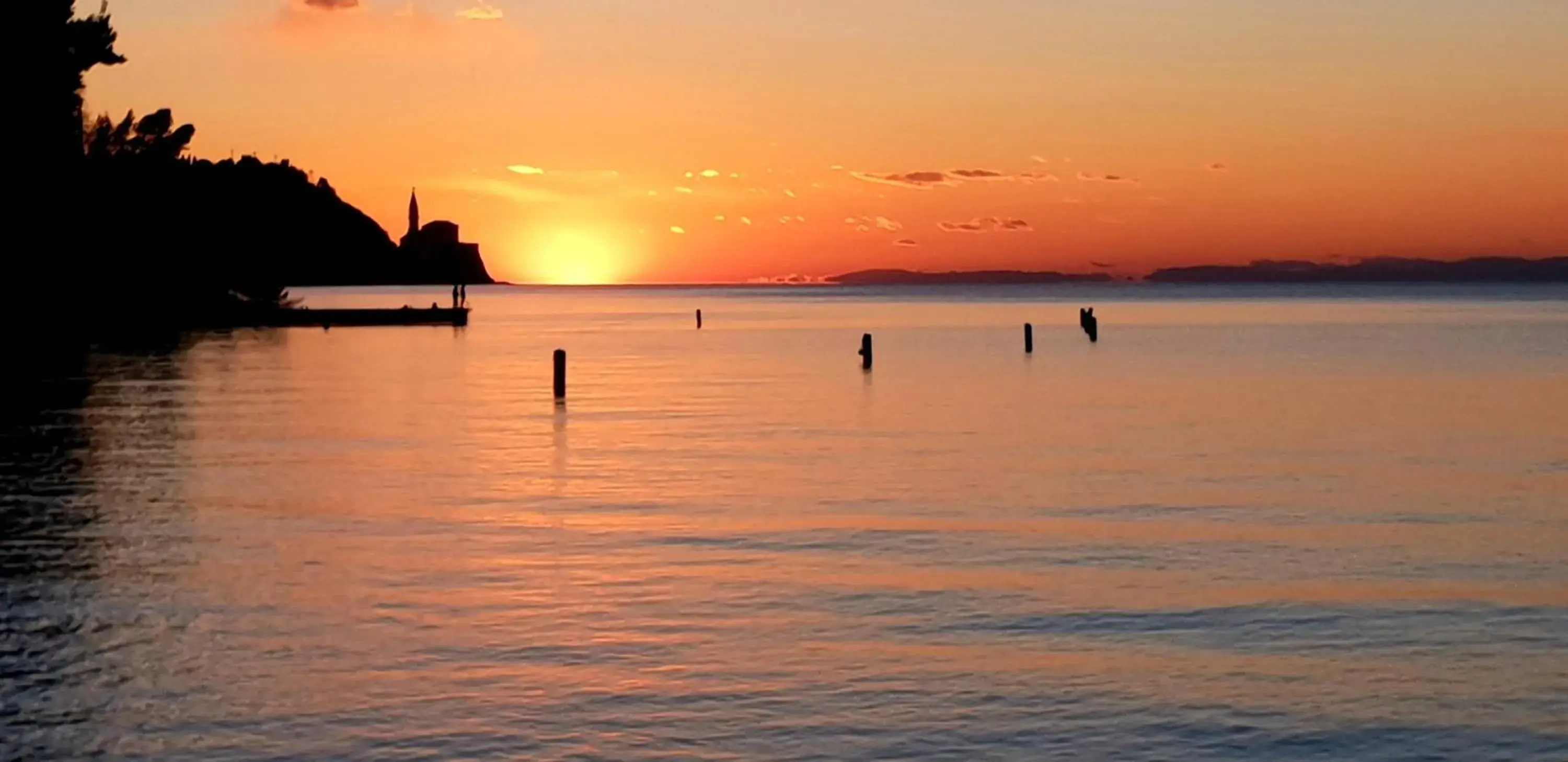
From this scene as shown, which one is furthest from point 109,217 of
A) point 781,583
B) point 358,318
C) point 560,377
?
point 781,583

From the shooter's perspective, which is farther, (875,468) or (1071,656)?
(875,468)

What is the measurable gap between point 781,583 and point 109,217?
77.6m

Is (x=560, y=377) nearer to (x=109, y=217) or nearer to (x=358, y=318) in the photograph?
(x=109, y=217)

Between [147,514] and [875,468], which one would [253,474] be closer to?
[147,514]

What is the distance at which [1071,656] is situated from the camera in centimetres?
1702

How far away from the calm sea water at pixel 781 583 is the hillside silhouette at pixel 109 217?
33.6m

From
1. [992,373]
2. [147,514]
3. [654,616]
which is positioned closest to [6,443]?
[147,514]

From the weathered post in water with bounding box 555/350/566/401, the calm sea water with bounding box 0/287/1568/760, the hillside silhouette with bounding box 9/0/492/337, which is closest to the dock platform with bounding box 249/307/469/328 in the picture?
the hillside silhouette with bounding box 9/0/492/337

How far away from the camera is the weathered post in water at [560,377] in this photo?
5441cm

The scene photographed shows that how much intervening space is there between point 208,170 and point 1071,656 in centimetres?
11135

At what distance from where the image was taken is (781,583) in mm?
21188

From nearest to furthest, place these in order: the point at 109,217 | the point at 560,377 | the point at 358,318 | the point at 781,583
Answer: the point at 781,583, the point at 560,377, the point at 109,217, the point at 358,318

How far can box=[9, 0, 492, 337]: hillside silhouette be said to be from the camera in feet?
262

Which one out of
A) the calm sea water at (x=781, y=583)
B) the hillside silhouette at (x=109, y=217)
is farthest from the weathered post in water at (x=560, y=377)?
the hillside silhouette at (x=109, y=217)
